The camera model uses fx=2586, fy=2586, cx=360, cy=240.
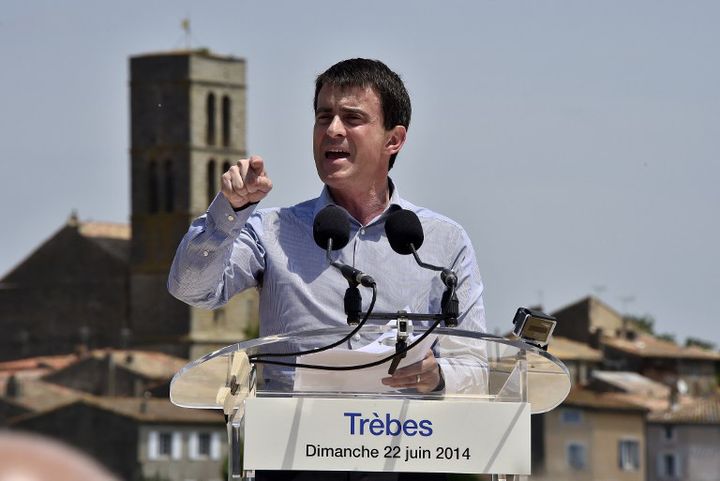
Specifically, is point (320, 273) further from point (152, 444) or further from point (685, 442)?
point (152, 444)

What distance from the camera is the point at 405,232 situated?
3.92 meters

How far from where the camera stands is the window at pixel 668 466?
251 feet

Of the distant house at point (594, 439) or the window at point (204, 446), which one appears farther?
the window at point (204, 446)

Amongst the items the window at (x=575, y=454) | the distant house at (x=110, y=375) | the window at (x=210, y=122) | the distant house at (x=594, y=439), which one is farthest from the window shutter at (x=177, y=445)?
the window at (x=210, y=122)

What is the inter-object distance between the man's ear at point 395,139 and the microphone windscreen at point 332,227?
35 cm

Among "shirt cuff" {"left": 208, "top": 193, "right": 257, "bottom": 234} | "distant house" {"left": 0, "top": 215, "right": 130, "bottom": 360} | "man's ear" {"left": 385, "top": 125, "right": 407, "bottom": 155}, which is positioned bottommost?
"distant house" {"left": 0, "top": 215, "right": 130, "bottom": 360}

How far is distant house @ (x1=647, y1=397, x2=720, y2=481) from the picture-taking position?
75.3 m

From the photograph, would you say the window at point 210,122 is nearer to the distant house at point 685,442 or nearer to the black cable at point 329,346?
the distant house at point 685,442

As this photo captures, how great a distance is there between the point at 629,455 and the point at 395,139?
7258 centimetres

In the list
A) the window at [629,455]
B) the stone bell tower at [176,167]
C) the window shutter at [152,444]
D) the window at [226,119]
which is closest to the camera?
the window at [629,455]

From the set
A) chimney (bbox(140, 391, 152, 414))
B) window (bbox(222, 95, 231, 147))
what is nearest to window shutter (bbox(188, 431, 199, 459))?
chimney (bbox(140, 391, 152, 414))

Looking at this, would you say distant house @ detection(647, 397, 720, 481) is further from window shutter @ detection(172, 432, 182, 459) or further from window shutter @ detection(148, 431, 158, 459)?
window shutter @ detection(148, 431, 158, 459)

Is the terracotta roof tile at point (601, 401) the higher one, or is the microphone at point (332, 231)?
the microphone at point (332, 231)

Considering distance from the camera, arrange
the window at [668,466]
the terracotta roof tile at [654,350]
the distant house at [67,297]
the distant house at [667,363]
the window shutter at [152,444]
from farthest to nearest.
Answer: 1. the distant house at [67,297]
2. the terracotta roof tile at [654,350]
3. the distant house at [667,363]
4. the window shutter at [152,444]
5. the window at [668,466]
